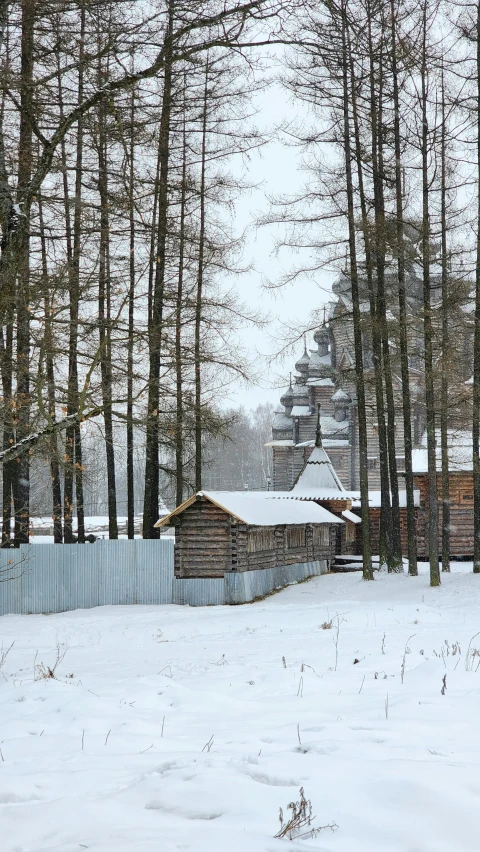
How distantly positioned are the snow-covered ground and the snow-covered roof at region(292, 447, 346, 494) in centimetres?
2214

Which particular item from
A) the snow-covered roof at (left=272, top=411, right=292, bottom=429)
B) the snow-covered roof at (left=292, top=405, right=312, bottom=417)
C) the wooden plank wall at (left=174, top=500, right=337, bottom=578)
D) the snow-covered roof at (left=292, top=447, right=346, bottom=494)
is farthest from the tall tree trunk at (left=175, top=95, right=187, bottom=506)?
the snow-covered roof at (left=272, top=411, right=292, bottom=429)

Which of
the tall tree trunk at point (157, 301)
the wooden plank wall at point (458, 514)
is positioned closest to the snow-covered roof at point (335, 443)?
the wooden plank wall at point (458, 514)

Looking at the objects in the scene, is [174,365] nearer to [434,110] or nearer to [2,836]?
[434,110]

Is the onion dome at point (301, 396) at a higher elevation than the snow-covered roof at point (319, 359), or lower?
lower

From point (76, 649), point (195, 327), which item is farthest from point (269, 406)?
point (76, 649)

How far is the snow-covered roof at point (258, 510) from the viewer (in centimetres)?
1942

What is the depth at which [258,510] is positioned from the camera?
834 inches

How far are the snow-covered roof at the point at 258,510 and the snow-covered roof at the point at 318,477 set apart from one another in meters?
5.98

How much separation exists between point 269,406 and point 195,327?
11188cm

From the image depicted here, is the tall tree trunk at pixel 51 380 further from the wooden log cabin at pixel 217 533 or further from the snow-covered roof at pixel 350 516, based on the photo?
the snow-covered roof at pixel 350 516

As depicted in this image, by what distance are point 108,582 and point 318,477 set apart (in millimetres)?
15604

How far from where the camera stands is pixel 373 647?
Answer: 9.49 m

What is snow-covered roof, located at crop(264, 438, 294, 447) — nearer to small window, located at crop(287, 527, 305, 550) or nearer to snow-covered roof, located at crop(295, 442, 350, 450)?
snow-covered roof, located at crop(295, 442, 350, 450)

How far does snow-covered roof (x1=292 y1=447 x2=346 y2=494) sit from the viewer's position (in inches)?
1312
